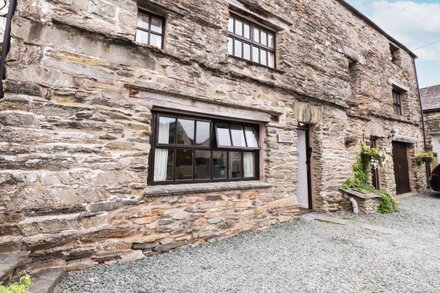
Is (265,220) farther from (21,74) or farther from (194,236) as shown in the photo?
(21,74)

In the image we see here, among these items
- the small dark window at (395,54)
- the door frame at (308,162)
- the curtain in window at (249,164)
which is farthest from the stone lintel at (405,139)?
the curtain in window at (249,164)

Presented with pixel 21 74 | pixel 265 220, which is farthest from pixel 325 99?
pixel 21 74

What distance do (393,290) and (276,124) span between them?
3638mm

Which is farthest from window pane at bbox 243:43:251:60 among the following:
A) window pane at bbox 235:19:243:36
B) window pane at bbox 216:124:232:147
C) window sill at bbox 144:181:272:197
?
window sill at bbox 144:181:272:197

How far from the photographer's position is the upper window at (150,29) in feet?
13.7

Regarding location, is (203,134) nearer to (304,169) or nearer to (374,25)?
(304,169)

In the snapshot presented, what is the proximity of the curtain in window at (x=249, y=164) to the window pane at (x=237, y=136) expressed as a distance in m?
0.30

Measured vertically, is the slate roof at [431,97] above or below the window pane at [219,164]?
above

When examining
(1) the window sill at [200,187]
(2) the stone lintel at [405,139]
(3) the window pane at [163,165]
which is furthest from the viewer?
(2) the stone lintel at [405,139]

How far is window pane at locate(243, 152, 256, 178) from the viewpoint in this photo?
5.18 m

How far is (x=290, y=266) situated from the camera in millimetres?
3295

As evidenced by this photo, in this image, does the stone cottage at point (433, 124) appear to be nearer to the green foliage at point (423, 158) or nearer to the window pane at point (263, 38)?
the green foliage at point (423, 158)

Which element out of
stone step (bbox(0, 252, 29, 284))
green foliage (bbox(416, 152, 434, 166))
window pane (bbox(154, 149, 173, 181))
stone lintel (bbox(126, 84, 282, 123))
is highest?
stone lintel (bbox(126, 84, 282, 123))

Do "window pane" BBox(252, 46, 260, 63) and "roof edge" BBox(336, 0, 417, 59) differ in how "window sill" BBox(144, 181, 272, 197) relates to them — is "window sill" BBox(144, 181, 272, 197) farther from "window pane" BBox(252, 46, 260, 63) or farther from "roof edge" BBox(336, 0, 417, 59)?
"roof edge" BBox(336, 0, 417, 59)
